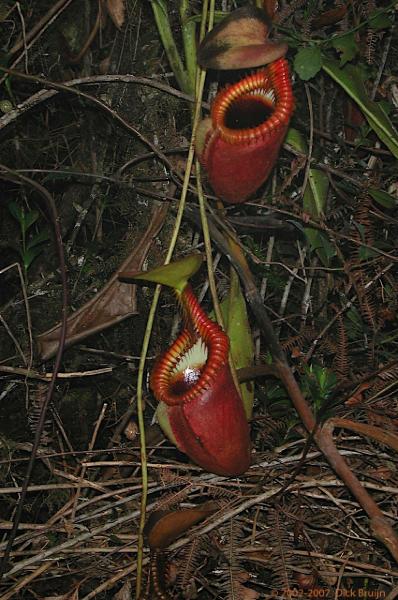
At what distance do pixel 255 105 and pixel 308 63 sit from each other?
159mm

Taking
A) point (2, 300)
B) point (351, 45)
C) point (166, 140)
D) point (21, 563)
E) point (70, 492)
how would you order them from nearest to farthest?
1. point (21, 563)
2. point (351, 45)
3. point (70, 492)
4. point (166, 140)
5. point (2, 300)

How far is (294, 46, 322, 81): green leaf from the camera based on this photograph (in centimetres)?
156

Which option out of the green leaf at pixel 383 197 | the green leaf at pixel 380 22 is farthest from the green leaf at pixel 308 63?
the green leaf at pixel 383 197

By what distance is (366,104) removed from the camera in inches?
65.8

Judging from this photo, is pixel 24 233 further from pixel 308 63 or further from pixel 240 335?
pixel 308 63

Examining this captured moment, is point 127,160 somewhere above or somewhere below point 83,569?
above

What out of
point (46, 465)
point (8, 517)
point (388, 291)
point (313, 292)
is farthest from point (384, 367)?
point (8, 517)

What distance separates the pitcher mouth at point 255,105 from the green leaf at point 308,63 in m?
0.06

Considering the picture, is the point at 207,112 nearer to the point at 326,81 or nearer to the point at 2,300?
the point at 326,81

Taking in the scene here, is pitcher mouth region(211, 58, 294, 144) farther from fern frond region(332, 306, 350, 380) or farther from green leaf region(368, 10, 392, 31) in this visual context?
fern frond region(332, 306, 350, 380)

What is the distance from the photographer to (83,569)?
158 cm

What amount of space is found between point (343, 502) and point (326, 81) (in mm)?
1212

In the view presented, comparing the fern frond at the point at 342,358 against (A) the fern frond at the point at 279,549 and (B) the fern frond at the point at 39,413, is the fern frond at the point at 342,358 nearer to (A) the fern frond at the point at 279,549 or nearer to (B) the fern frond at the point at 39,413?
(A) the fern frond at the point at 279,549

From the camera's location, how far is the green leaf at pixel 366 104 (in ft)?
5.44
